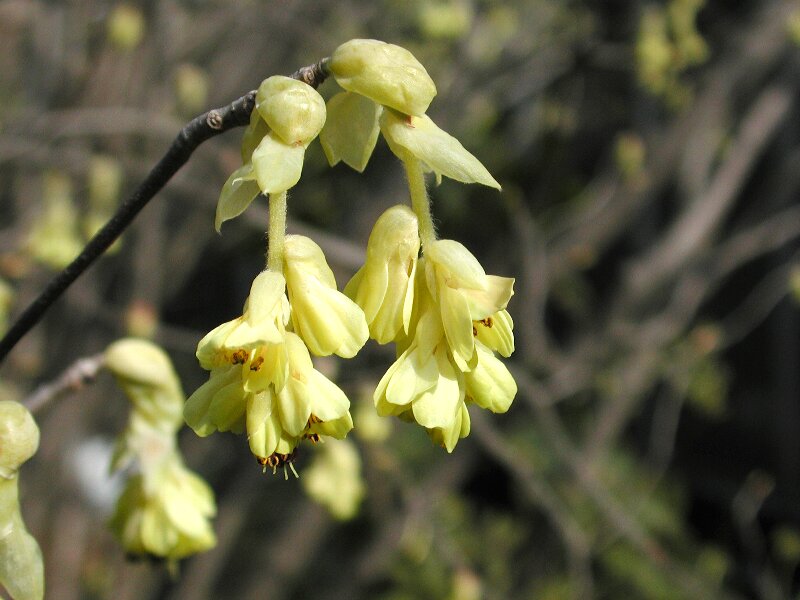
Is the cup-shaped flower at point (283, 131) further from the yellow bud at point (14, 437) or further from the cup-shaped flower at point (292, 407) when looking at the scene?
the yellow bud at point (14, 437)

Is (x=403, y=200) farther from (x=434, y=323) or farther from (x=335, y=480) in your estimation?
(x=434, y=323)

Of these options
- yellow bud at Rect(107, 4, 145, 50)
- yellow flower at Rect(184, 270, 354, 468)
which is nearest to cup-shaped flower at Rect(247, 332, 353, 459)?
yellow flower at Rect(184, 270, 354, 468)

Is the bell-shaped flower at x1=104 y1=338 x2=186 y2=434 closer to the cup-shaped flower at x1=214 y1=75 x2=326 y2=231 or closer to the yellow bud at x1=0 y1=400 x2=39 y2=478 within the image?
the yellow bud at x1=0 y1=400 x2=39 y2=478

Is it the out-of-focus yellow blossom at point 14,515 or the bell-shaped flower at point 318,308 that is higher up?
the bell-shaped flower at point 318,308

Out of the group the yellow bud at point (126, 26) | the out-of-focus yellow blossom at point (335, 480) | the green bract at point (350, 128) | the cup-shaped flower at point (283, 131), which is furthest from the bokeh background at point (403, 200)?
the cup-shaped flower at point (283, 131)

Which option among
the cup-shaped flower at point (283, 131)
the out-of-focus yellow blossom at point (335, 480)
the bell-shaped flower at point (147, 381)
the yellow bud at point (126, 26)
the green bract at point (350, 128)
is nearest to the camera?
the cup-shaped flower at point (283, 131)

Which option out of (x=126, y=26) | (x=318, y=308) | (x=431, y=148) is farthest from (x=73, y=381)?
(x=126, y=26)
